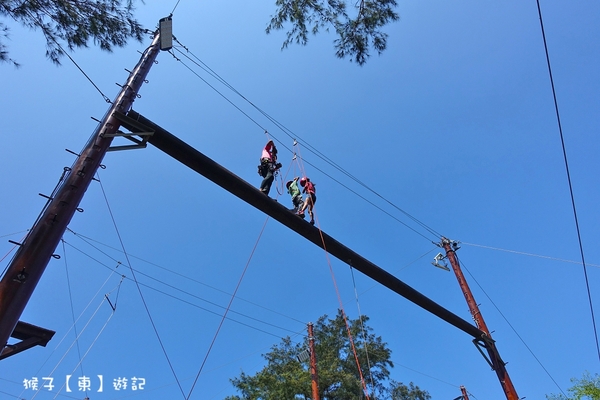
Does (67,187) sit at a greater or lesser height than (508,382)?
lesser

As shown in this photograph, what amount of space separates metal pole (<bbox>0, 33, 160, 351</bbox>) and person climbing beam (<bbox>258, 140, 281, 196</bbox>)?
8.41ft

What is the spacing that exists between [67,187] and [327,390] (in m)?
20.3

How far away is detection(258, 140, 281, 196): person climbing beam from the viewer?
6469 millimetres

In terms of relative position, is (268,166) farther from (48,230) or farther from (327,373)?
(327,373)

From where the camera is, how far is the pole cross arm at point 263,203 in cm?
480

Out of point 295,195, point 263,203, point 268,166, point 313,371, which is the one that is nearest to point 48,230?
point 263,203

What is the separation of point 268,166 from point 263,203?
146cm

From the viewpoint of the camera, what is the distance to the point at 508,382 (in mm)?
8703

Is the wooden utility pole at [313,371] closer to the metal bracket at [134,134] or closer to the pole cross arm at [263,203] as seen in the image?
Answer: the pole cross arm at [263,203]

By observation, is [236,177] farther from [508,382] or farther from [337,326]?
[337,326]

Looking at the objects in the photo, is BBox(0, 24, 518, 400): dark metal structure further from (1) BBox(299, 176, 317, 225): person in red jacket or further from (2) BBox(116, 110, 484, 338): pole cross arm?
(1) BBox(299, 176, 317, 225): person in red jacket

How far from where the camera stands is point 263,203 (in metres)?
5.64

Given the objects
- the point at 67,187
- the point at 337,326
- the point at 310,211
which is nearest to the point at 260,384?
the point at 337,326

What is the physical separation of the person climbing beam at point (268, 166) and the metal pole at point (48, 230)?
8.41 feet
